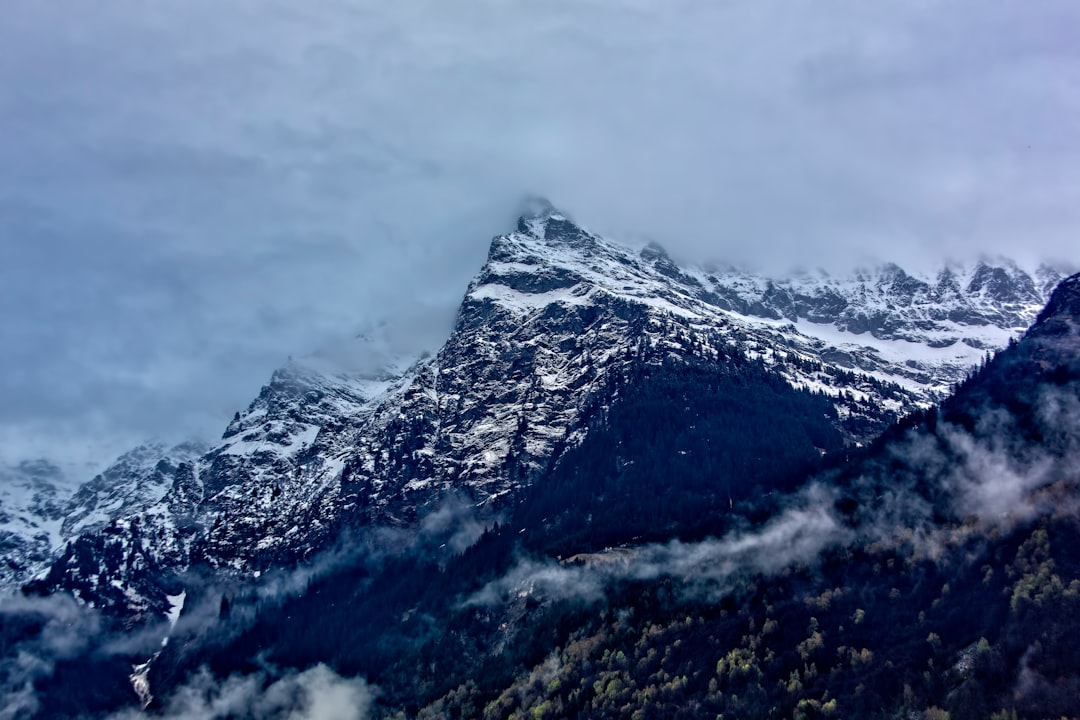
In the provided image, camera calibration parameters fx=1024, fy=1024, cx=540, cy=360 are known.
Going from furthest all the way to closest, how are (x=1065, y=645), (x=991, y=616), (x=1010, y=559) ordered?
(x=1010, y=559) < (x=991, y=616) < (x=1065, y=645)

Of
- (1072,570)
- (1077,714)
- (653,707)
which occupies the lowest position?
(653,707)

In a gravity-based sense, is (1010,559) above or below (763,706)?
above

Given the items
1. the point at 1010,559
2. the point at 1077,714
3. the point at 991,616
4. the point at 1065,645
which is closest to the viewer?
the point at 1077,714

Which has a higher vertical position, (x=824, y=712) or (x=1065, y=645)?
(x=1065, y=645)

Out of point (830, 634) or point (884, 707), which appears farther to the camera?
point (830, 634)

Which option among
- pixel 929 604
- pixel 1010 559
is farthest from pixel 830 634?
pixel 1010 559

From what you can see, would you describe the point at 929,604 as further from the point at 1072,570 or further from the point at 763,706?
the point at 763,706

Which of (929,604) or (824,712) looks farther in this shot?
(929,604)

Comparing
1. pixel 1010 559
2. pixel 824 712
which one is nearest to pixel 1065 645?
pixel 1010 559

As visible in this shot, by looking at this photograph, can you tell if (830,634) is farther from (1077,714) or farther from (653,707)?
(1077,714)
